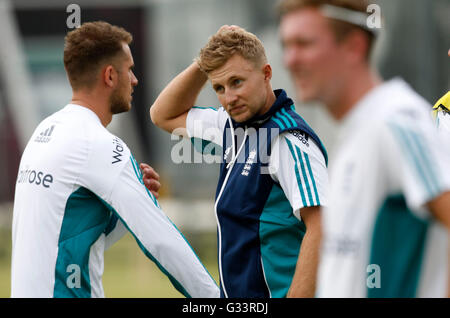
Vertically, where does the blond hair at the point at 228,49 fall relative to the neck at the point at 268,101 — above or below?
above

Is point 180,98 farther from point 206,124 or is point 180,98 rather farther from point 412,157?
point 412,157

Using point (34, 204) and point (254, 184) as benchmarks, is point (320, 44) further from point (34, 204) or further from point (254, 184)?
point (34, 204)

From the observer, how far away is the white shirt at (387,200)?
2.34 m

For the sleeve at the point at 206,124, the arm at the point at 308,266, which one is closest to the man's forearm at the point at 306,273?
the arm at the point at 308,266

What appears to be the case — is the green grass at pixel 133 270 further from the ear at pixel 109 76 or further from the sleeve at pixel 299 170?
the sleeve at pixel 299 170

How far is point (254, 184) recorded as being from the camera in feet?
12.4

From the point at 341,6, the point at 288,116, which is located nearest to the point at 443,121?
the point at 288,116

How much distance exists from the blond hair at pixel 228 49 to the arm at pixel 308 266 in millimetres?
947

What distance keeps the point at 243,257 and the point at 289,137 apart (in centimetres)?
62

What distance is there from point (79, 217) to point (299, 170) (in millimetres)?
1073

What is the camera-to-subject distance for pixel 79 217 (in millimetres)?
3795

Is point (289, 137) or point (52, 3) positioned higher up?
point (52, 3)
